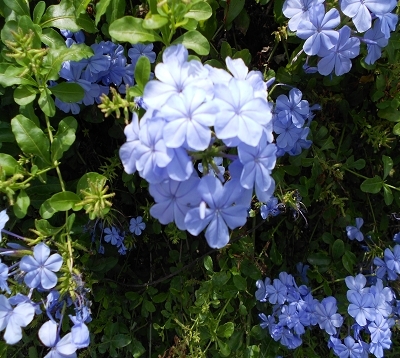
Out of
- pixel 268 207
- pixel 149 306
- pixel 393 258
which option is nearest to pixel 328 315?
pixel 393 258

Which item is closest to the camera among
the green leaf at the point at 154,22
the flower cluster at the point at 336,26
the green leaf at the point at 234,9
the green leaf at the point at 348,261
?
the green leaf at the point at 154,22

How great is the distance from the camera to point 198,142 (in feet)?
3.39

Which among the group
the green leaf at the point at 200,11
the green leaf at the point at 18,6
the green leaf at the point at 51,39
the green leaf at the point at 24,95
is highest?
the green leaf at the point at 200,11

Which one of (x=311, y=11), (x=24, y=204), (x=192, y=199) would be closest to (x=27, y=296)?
(x=24, y=204)

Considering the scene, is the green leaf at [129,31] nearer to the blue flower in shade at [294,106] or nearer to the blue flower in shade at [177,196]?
the blue flower in shade at [177,196]

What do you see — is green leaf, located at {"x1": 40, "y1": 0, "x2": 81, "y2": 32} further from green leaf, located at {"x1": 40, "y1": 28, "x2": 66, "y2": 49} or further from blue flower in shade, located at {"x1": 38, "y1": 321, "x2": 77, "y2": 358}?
blue flower in shade, located at {"x1": 38, "y1": 321, "x2": 77, "y2": 358}

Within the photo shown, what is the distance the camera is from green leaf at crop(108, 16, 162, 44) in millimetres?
1303

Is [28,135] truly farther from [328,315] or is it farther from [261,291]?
[328,315]

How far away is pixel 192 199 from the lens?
1107 mm

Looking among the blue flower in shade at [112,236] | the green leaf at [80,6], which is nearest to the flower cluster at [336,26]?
the green leaf at [80,6]

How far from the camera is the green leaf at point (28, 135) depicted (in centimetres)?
141

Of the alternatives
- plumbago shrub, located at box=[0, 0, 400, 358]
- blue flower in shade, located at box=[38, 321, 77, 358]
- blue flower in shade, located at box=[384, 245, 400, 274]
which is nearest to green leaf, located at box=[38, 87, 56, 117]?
plumbago shrub, located at box=[0, 0, 400, 358]

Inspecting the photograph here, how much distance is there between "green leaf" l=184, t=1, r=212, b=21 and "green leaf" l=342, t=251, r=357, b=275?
1.09 metres

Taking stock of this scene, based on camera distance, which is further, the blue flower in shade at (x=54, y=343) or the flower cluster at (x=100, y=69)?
the flower cluster at (x=100, y=69)
